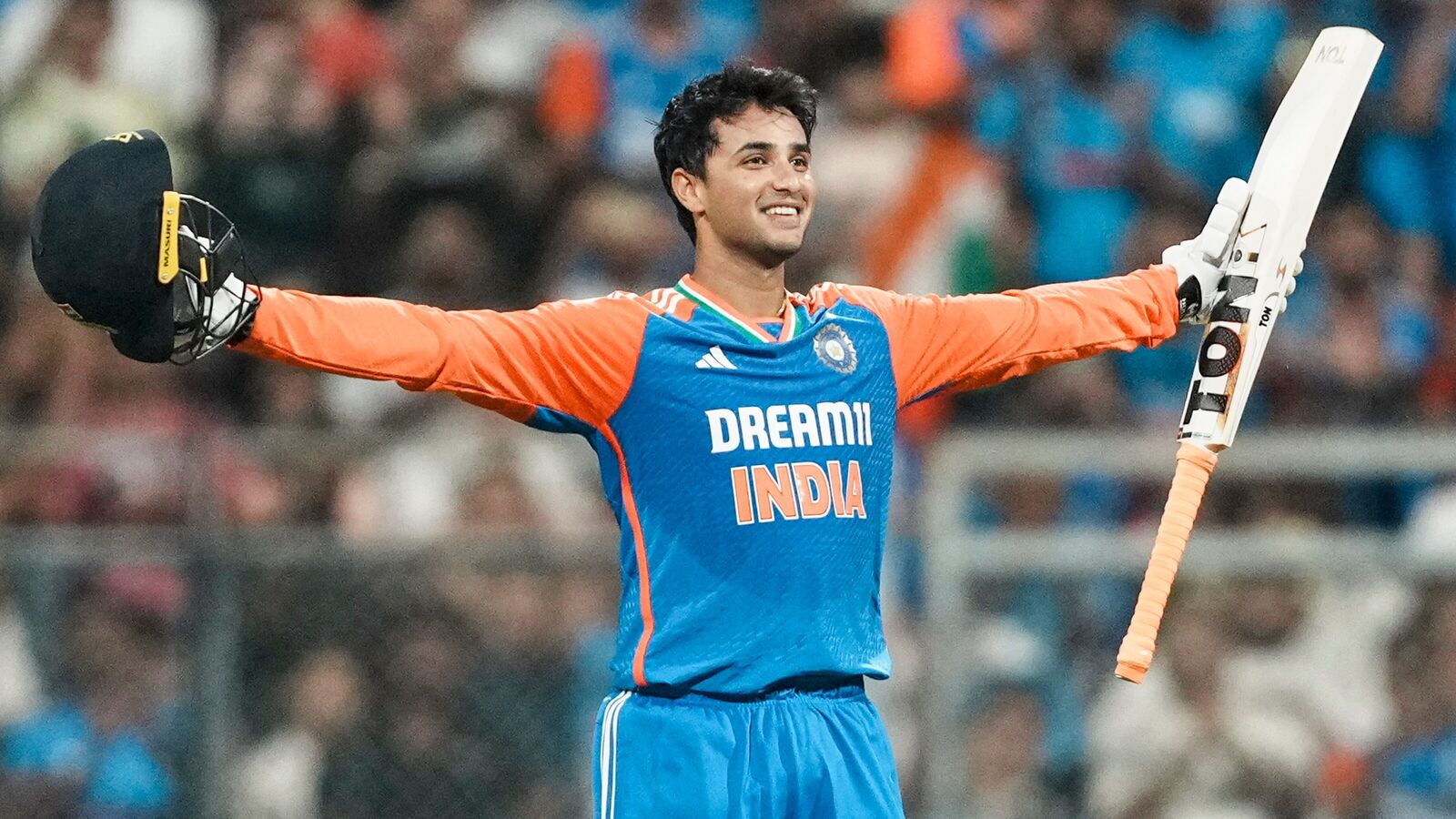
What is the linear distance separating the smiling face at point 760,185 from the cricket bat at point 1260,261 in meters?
1.06

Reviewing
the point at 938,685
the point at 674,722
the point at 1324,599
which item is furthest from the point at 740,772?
the point at 1324,599

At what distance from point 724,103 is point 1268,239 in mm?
1339

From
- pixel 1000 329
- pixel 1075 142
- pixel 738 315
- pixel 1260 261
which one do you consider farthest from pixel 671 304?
pixel 1075 142

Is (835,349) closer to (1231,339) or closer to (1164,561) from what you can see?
(1164,561)

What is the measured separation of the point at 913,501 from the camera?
8.43m

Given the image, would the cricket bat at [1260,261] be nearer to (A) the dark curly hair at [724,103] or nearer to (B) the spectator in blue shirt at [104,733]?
(A) the dark curly hair at [724,103]

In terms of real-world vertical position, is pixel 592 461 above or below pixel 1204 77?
below

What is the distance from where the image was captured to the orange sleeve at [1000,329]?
5.25 m

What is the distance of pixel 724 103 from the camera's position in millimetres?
5211

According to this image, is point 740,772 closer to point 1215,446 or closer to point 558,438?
point 1215,446

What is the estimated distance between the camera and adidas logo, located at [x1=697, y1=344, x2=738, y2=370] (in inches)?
198

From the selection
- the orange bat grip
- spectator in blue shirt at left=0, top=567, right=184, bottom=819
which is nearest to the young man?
the orange bat grip

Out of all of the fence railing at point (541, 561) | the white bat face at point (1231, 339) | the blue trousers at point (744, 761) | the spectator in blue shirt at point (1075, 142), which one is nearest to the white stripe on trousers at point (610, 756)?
the blue trousers at point (744, 761)

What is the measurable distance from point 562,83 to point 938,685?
3.56 metres
